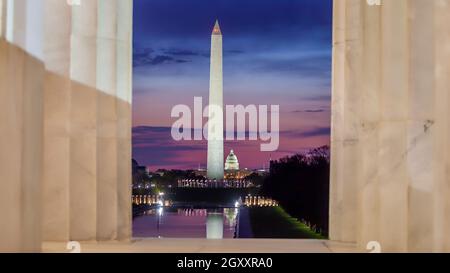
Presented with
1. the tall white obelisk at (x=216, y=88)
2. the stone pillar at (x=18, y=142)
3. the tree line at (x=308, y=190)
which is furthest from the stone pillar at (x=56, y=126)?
the tall white obelisk at (x=216, y=88)

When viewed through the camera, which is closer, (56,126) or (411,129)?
(411,129)

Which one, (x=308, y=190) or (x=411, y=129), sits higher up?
(x=411, y=129)

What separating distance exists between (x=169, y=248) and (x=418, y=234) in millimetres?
10864

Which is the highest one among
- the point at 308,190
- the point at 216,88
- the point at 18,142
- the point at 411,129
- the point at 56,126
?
the point at 216,88

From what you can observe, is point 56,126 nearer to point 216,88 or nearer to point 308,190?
point 308,190

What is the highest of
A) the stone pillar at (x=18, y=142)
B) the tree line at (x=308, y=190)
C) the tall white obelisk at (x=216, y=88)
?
the tall white obelisk at (x=216, y=88)

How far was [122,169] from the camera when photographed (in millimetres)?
40750

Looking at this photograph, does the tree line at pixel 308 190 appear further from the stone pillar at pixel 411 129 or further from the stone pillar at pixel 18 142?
the stone pillar at pixel 18 142

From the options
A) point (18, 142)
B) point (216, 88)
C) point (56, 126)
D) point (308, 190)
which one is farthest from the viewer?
point (216, 88)

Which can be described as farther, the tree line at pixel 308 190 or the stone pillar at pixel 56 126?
the tree line at pixel 308 190

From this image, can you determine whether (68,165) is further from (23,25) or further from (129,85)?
(23,25)

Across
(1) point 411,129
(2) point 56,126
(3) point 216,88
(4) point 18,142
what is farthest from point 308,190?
(4) point 18,142

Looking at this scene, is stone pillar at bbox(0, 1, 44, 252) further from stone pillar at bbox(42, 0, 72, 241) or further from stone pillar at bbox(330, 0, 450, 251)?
stone pillar at bbox(42, 0, 72, 241)
